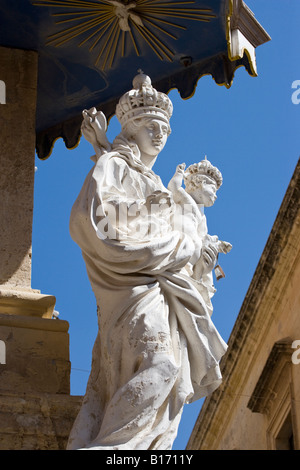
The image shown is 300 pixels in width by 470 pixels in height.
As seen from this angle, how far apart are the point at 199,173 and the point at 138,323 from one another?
1.63 meters

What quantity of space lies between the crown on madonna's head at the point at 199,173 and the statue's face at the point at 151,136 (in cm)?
37

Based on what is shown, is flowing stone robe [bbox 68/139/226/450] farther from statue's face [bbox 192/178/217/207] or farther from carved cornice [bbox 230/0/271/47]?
carved cornice [bbox 230/0/271/47]

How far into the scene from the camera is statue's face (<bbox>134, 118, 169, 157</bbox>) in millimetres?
9305

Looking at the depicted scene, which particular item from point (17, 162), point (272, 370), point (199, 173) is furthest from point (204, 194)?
point (272, 370)

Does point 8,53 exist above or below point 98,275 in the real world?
above

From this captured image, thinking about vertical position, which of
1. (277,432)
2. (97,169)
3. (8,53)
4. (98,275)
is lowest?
(277,432)

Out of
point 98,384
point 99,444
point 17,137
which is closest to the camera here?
point 99,444

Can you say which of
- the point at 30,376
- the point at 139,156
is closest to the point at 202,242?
the point at 139,156

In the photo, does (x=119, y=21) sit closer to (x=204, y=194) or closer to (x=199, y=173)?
(x=199, y=173)

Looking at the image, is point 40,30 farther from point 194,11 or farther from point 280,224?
point 280,224

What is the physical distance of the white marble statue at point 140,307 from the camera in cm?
809

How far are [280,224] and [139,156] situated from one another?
10.00 metres

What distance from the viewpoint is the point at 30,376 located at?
30.8ft

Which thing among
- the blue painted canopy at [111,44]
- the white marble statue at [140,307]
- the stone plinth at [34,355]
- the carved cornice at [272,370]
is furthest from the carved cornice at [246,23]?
the carved cornice at [272,370]
